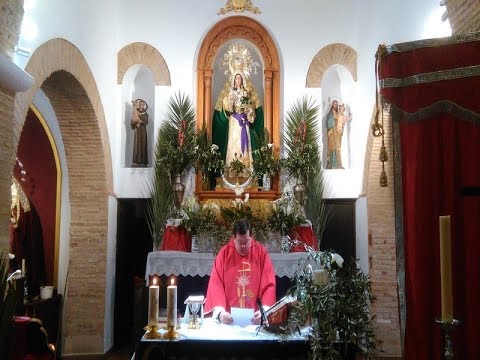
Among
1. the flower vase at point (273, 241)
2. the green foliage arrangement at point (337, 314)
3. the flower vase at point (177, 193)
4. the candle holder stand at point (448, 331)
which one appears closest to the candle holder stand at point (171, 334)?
the green foliage arrangement at point (337, 314)

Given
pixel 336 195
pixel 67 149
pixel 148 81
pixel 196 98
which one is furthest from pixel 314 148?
pixel 67 149

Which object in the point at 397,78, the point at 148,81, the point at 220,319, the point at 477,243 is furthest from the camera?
the point at 148,81

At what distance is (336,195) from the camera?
945 cm

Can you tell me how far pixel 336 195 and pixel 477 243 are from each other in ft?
22.1

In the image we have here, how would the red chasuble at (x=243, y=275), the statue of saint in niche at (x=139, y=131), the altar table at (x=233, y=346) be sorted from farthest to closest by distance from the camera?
the statue of saint in niche at (x=139, y=131) → the red chasuble at (x=243, y=275) → the altar table at (x=233, y=346)

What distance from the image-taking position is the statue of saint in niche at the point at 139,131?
952cm

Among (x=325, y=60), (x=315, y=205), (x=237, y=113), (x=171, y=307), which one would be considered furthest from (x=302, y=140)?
(x=171, y=307)

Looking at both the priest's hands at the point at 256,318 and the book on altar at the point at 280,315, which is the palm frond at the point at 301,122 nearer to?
the priest's hands at the point at 256,318

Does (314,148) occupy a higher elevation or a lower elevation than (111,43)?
lower

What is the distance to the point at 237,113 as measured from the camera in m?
9.68

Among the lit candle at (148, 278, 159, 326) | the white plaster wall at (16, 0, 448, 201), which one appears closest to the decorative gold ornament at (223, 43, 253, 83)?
the white plaster wall at (16, 0, 448, 201)

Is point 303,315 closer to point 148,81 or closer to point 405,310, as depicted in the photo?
point 405,310

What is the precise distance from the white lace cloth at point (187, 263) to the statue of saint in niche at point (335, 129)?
86.6 inches

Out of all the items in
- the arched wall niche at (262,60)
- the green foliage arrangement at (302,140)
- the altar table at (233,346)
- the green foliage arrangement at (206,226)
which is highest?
the arched wall niche at (262,60)
